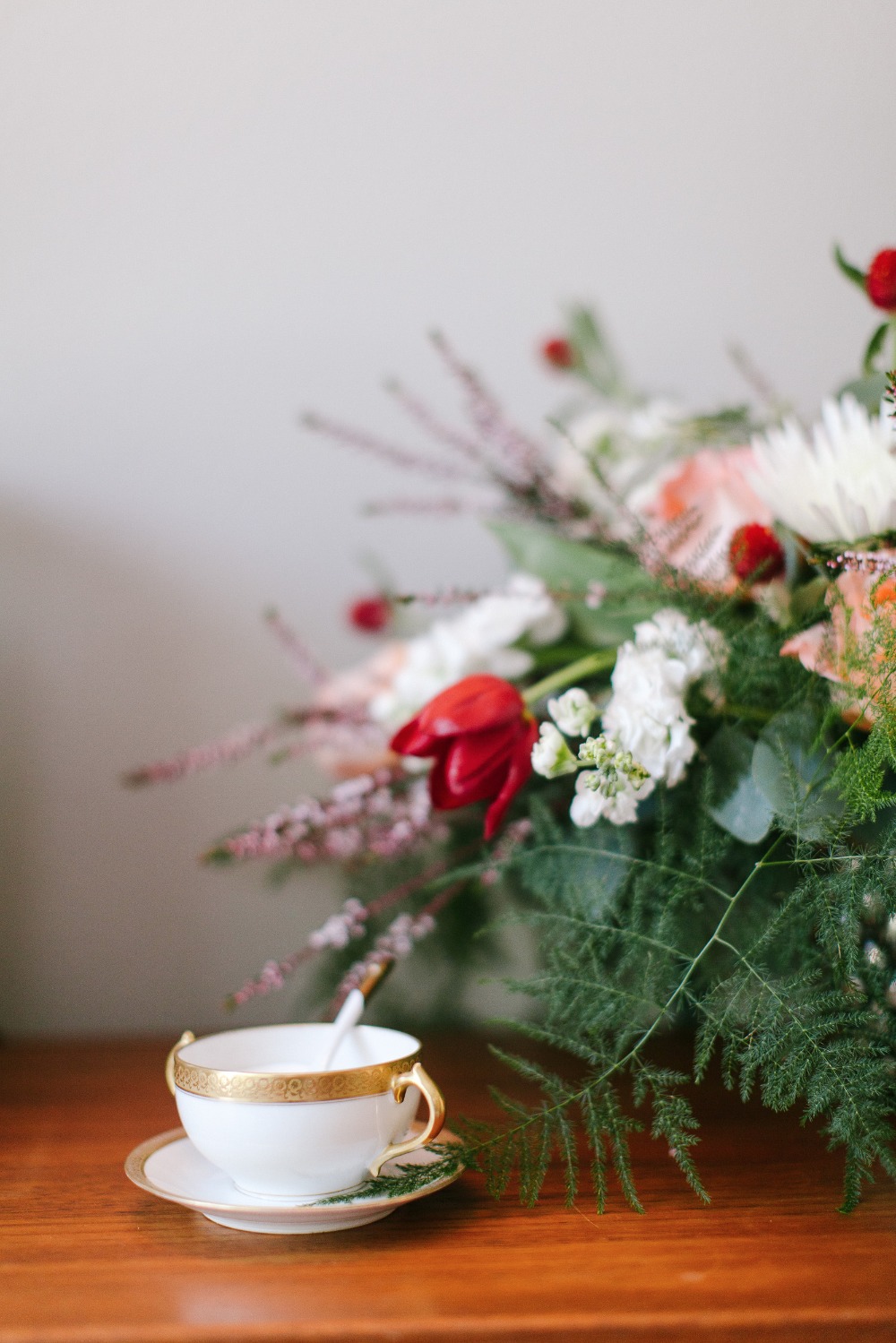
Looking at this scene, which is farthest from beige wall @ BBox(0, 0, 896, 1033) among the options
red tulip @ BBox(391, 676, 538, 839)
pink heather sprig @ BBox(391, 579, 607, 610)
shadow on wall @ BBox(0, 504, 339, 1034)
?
red tulip @ BBox(391, 676, 538, 839)

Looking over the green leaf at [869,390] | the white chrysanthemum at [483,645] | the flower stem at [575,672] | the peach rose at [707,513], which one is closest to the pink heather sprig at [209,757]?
the white chrysanthemum at [483,645]

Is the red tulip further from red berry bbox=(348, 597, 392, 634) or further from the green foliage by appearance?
red berry bbox=(348, 597, 392, 634)

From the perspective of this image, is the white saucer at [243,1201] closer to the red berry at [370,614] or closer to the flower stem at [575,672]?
the flower stem at [575,672]

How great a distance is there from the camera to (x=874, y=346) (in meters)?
0.62

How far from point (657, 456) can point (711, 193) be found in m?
0.32

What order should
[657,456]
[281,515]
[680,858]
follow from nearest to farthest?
1. [680,858]
2. [657,456]
3. [281,515]

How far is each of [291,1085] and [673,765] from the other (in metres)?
0.25

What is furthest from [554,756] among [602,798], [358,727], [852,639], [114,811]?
[114,811]

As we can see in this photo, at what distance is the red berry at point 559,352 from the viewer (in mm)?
Answer: 875

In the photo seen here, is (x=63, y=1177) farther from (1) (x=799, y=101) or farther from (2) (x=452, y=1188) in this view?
(1) (x=799, y=101)

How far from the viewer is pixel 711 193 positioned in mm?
958

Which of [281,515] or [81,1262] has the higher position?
[281,515]

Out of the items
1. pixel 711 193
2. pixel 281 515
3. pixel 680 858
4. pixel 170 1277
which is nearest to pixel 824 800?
pixel 680 858

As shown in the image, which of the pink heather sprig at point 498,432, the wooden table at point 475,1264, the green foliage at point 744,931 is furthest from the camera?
the pink heather sprig at point 498,432
